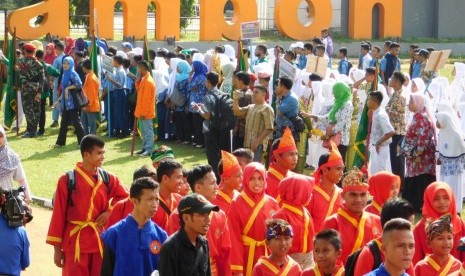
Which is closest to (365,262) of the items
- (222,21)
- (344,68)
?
(344,68)

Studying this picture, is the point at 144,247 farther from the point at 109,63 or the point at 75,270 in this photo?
the point at 109,63

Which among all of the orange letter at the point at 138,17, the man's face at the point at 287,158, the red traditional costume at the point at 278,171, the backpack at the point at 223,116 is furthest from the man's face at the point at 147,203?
the orange letter at the point at 138,17

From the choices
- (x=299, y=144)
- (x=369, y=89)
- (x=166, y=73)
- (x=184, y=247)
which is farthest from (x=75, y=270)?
(x=166, y=73)

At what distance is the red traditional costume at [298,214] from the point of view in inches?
346

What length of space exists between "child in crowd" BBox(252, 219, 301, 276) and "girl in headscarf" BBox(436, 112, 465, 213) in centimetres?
615

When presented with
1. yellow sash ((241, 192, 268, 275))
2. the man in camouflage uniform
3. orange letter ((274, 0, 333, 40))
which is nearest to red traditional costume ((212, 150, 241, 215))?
yellow sash ((241, 192, 268, 275))

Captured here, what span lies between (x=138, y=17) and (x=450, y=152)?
21911 millimetres

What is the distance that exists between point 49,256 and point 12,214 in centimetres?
335

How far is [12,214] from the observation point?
870cm

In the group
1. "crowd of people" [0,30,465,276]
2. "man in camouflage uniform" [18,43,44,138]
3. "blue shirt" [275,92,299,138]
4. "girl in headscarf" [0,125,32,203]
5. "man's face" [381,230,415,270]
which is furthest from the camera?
"man in camouflage uniform" [18,43,44,138]

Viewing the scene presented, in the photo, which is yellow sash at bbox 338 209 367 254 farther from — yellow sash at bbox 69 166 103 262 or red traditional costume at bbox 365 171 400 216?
yellow sash at bbox 69 166 103 262

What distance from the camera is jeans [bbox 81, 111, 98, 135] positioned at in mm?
19969

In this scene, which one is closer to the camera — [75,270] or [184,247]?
[184,247]

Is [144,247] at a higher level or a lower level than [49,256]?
higher
